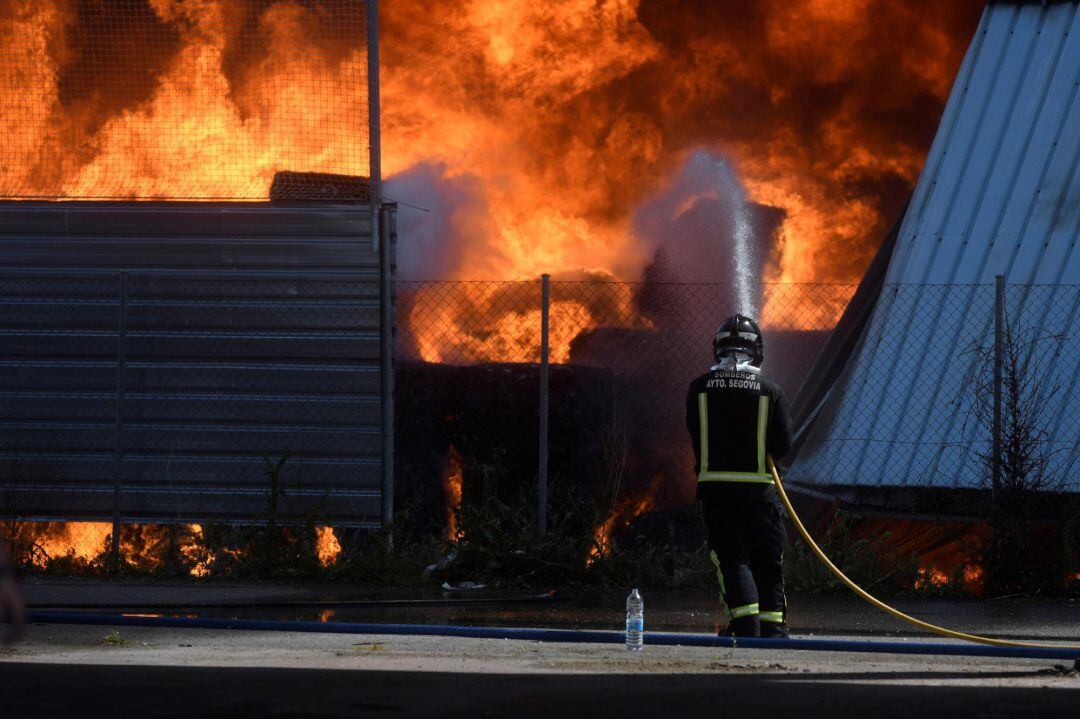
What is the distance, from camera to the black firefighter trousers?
8.09 m

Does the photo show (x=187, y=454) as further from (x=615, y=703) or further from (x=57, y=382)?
(x=615, y=703)

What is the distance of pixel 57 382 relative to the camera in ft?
39.7

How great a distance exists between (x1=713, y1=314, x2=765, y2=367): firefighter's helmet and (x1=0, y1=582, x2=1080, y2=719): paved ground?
5.26 ft

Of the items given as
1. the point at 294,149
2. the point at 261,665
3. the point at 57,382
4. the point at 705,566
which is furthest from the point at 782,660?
the point at 294,149

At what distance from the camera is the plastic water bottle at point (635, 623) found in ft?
24.8

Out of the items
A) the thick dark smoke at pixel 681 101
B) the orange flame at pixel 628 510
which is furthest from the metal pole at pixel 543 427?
the thick dark smoke at pixel 681 101

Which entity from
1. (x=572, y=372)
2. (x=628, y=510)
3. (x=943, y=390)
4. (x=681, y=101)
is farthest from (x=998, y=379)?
(x=681, y=101)

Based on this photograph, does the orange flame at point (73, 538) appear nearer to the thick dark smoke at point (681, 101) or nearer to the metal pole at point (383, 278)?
the metal pole at point (383, 278)

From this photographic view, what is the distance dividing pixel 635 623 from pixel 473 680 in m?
1.34

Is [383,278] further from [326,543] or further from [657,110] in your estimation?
[657,110]

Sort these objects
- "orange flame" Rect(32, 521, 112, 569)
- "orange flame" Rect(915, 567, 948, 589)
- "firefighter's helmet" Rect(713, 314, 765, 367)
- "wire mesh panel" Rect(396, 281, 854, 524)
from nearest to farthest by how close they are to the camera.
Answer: "firefighter's helmet" Rect(713, 314, 765, 367)
"orange flame" Rect(915, 567, 948, 589)
"orange flame" Rect(32, 521, 112, 569)
"wire mesh panel" Rect(396, 281, 854, 524)

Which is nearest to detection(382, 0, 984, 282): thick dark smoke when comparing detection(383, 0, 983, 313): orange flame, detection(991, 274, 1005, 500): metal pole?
detection(383, 0, 983, 313): orange flame

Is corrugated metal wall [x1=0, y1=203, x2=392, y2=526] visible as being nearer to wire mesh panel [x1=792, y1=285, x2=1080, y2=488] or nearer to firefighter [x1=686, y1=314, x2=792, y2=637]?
wire mesh panel [x1=792, y1=285, x2=1080, y2=488]

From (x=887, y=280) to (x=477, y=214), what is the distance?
6.67m
